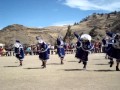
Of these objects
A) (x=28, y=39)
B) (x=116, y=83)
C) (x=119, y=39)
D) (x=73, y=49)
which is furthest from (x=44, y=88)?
(x=28, y=39)

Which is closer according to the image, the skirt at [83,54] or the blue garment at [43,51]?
the skirt at [83,54]

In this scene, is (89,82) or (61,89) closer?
(61,89)

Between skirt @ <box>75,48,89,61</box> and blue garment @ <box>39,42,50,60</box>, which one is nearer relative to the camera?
skirt @ <box>75,48,89,61</box>

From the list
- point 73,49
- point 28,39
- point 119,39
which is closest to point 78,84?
point 119,39

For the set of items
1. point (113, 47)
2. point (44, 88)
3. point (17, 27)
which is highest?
point (17, 27)

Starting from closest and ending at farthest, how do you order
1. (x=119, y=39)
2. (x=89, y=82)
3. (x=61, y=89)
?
(x=61, y=89)
(x=89, y=82)
(x=119, y=39)

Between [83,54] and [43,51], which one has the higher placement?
[43,51]

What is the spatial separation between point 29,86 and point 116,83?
331cm

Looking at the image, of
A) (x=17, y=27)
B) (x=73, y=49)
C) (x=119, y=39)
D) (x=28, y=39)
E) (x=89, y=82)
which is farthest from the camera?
(x=17, y=27)

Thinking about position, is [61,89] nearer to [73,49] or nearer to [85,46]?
[85,46]

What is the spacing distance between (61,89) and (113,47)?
7485mm

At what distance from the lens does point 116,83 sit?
13.0m

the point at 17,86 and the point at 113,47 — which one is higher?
the point at 113,47

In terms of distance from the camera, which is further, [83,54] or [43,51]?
[43,51]
